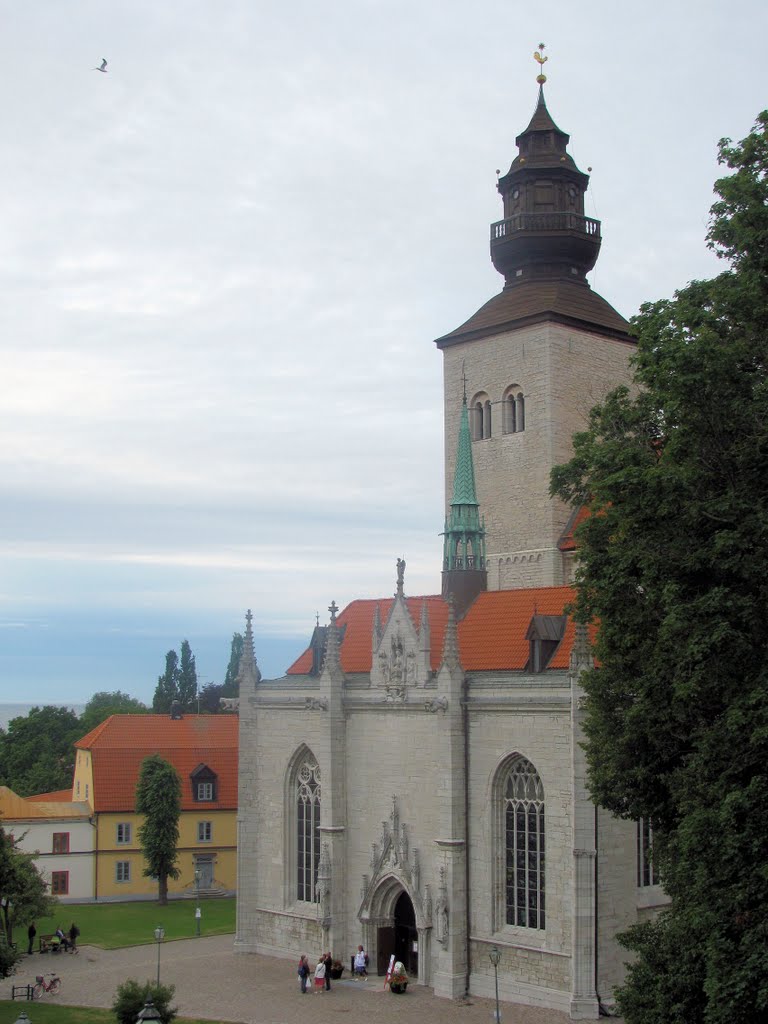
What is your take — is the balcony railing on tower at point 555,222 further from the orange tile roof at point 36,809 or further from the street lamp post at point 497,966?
the orange tile roof at point 36,809

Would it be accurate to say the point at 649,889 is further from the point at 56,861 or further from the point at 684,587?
the point at 56,861

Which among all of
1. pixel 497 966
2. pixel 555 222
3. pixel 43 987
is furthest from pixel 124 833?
pixel 555 222

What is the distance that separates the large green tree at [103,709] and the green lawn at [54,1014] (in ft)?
156

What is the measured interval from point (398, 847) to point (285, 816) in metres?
5.43

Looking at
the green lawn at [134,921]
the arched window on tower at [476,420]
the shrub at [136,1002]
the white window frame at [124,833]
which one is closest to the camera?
the shrub at [136,1002]

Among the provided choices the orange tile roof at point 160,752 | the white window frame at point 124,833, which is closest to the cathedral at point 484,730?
the orange tile roof at point 160,752

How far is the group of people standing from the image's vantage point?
34.1 m

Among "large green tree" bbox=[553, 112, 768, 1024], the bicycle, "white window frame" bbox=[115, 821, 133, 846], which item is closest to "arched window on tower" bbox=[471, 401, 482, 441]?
"large green tree" bbox=[553, 112, 768, 1024]

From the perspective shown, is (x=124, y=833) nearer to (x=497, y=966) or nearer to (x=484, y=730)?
(x=484, y=730)

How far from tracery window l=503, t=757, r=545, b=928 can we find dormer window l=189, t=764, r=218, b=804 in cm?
2680

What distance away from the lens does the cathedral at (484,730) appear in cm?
3117

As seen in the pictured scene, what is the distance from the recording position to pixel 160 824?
2009 inches

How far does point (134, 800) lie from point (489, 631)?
25378 millimetres

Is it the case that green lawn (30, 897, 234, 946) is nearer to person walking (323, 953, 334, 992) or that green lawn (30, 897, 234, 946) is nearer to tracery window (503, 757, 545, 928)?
person walking (323, 953, 334, 992)
